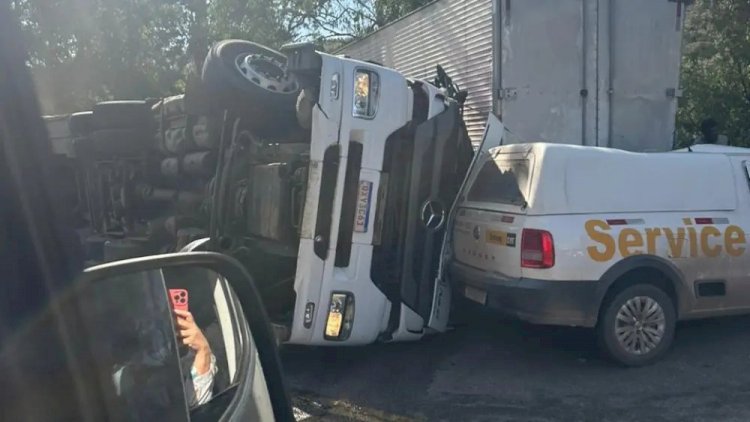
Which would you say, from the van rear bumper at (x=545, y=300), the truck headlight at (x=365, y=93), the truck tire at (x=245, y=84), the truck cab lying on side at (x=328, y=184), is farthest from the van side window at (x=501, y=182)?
→ the truck tire at (x=245, y=84)

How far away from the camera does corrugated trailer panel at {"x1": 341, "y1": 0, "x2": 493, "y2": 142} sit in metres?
8.13

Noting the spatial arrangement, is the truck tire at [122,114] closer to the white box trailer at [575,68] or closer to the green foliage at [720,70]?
the white box trailer at [575,68]

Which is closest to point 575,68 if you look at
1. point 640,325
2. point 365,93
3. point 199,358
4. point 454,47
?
point 454,47

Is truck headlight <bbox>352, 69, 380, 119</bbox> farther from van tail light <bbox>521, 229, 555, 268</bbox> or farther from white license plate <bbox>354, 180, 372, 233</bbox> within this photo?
van tail light <bbox>521, 229, 555, 268</bbox>

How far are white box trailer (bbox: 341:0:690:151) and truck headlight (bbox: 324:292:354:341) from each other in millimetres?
2824

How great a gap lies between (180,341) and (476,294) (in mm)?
4513

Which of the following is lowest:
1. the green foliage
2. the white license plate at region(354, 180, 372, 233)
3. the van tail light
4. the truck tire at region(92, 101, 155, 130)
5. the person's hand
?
the person's hand

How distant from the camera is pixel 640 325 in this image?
6418mm

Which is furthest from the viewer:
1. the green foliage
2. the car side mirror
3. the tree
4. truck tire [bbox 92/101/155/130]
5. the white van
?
the tree

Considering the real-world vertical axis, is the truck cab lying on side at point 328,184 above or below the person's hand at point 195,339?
above

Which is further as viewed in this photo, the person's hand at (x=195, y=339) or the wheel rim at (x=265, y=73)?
the wheel rim at (x=265, y=73)

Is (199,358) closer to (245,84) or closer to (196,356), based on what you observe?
(196,356)

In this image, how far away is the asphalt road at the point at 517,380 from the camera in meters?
5.54

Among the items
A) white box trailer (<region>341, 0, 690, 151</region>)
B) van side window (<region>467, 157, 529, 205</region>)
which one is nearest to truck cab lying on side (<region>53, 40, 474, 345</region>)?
van side window (<region>467, 157, 529, 205</region>)
